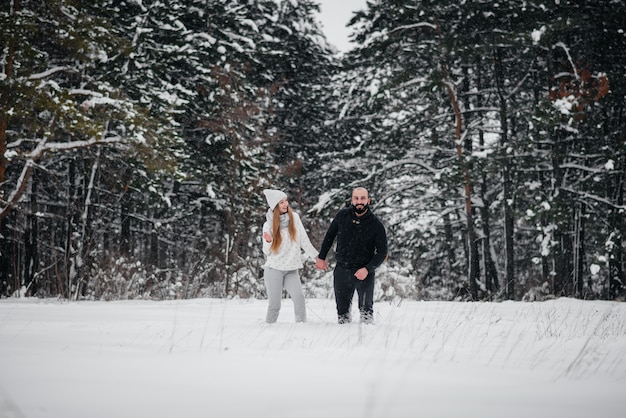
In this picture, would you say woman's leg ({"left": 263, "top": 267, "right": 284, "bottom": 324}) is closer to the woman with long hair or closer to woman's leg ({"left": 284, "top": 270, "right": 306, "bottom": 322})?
the woman with long hair

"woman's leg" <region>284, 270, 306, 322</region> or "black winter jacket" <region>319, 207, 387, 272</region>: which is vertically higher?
"black winter jacket" <region>319, 207, 387, 272</region>

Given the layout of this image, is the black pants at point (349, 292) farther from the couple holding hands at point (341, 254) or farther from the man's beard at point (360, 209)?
the man's beard at point (360, 209)

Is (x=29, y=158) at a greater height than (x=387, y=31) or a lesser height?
lesser

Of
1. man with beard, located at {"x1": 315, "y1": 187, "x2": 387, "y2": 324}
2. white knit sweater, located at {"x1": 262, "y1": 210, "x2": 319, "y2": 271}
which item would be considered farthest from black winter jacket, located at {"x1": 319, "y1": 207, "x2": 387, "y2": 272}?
white knit sweater, located at {"x1": 262, "y1": 210, "x2": 319, "y2": 271}

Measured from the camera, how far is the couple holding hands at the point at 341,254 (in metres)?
5.37

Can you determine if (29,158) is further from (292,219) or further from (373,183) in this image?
(373,183)

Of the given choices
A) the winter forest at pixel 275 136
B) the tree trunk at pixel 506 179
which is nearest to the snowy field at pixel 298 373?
the winter forest at pixel 275 136

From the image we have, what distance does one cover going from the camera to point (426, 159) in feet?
49.9

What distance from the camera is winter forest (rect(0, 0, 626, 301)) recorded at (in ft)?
35.0

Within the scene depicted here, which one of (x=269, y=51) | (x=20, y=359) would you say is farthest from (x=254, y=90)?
(x=20, y=359)

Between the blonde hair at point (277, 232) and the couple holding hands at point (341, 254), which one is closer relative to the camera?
the couple holding hands at point (341, 254)

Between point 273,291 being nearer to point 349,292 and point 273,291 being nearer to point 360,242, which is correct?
point 349,292

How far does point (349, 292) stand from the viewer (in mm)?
5430

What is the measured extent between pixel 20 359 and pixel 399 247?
15955mm
